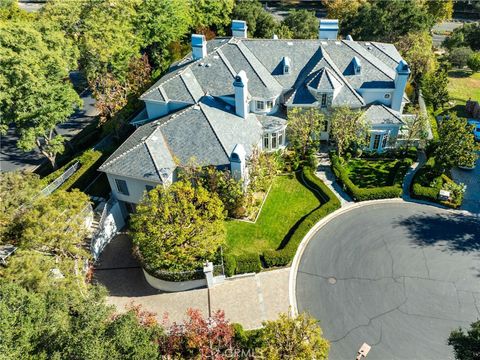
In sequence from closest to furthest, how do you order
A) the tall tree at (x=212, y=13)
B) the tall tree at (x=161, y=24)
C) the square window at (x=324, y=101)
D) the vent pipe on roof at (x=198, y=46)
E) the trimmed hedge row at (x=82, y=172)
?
the trimmed hedge row at (x=82, y=172)
the square window at (x=324, y=101)
the vent pipe on roof at (x=198, y=46)
the tall tree at (x=161, y=24)
the tall tree at (x=212, y=13)

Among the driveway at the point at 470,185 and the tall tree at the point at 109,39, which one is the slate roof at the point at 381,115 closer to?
the driveway at the point at 470,185

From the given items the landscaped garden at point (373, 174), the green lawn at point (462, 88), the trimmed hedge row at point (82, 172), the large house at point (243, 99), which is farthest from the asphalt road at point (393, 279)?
the trimmed hedge row at point (82, 172)

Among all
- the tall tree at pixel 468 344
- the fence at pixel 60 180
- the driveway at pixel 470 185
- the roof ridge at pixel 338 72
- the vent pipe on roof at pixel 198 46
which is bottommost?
the driveway at pixel 470 185

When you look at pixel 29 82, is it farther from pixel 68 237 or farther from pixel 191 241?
pixel 191 241

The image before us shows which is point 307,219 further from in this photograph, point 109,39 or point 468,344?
point 109,39

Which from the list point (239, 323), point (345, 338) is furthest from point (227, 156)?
point (345, 338)

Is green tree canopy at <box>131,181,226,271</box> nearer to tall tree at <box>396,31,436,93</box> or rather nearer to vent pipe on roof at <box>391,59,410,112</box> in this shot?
vent pipe on roof at <box>391,59,410,112</box>

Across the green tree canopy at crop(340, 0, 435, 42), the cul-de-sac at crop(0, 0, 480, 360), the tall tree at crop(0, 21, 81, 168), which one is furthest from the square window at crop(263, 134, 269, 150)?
the green tree canopy at crop(340, 0, 435, 42)
